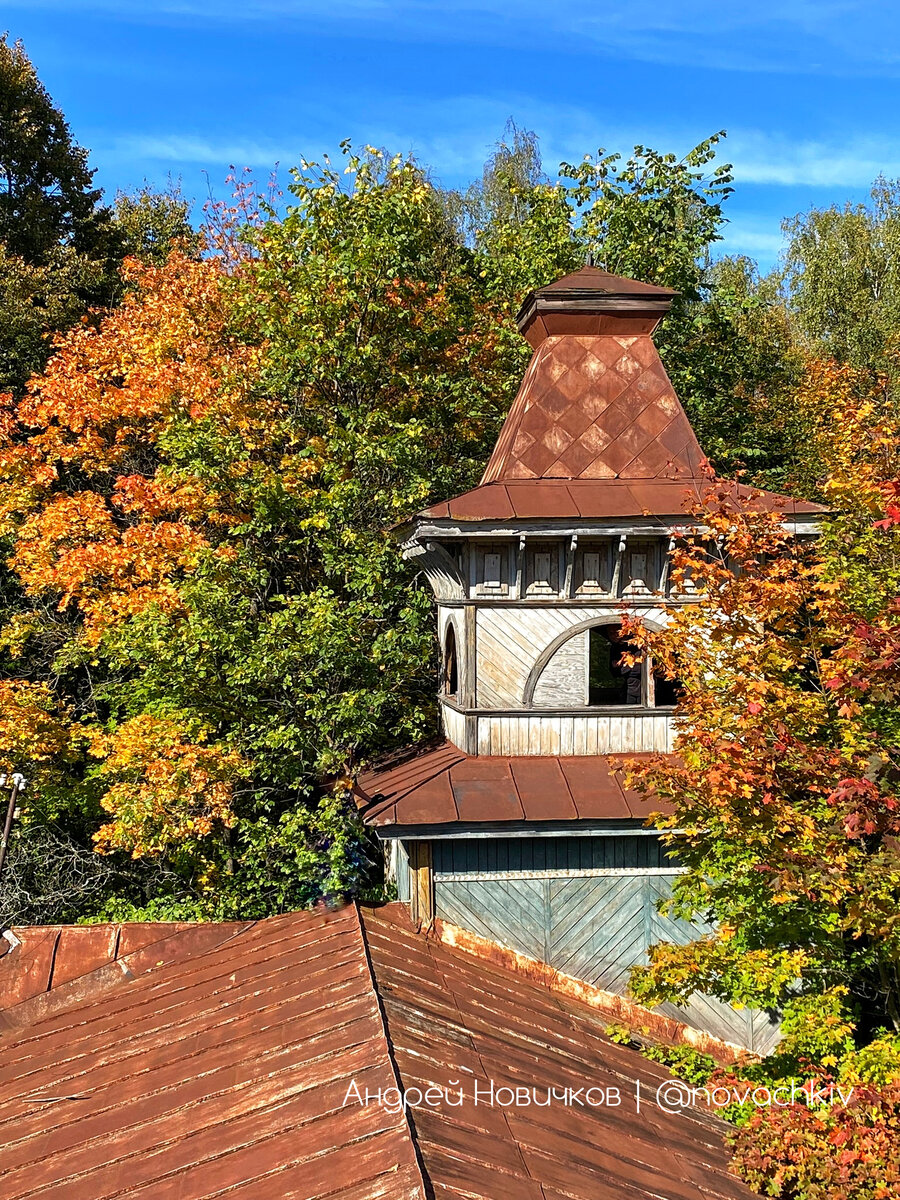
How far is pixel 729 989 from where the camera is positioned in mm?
7449

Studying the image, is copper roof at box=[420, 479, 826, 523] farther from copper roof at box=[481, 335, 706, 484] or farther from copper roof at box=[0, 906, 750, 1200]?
copper roof at box=[0, 906, 750, 1200]

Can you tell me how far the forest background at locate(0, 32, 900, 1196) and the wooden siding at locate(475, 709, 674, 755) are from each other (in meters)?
1.08

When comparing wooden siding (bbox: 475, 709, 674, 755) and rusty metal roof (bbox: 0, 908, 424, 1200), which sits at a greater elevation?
wooden siding (bbox: 475, 709, 674, 755)

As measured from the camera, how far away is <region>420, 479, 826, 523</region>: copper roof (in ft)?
30.2

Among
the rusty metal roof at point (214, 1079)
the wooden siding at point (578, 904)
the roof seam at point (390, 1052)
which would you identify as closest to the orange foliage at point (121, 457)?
the rusty metal roof at point (214, 1079)

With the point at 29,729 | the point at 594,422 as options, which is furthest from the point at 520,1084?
the point at 29,729

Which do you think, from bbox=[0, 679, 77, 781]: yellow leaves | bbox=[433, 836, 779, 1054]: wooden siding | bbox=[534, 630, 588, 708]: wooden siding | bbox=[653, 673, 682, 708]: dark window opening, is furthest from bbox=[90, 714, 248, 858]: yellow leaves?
bbox=[653, 673, 682, 708]: dark window opening

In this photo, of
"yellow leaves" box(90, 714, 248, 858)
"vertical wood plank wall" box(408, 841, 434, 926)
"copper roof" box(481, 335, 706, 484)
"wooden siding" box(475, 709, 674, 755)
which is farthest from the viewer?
"yellow leaves" box(90, 714, 248, 858)

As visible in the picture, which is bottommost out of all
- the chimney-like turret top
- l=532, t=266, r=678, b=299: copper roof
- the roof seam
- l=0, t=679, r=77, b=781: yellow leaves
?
the roof seam

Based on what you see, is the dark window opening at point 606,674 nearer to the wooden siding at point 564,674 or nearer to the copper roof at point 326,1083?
the wooden siding at point 564,674

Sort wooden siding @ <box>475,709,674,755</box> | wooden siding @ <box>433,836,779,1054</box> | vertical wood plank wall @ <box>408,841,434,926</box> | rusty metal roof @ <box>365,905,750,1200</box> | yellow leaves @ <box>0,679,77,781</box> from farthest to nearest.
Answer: yellow leaves @ <box>0,679,77,781</box>, wooden siding @ <box>475,709,674,755</box>, wooden siding @ <box>433,836,779,1054</box>, vertical wood plank wall @ <box>408,841,434,926</box>, rusty metal roof @ <box>365,905,750,1200</box>

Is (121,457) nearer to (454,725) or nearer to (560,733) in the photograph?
(454,725)

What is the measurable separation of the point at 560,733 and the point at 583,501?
8.23ft

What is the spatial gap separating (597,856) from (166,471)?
9525mm
